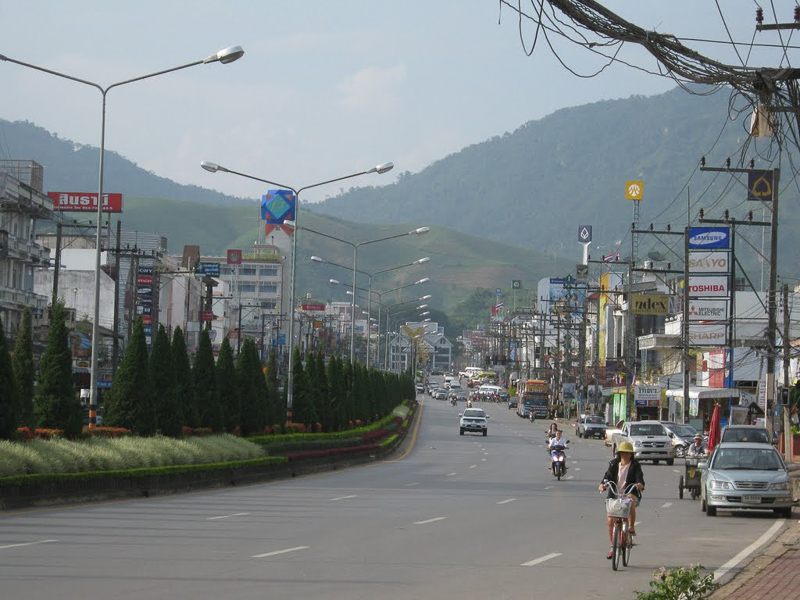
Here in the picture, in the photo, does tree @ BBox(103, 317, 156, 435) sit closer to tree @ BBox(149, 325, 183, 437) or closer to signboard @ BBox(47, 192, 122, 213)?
tree @ BBox(149, 325, 183, 437)

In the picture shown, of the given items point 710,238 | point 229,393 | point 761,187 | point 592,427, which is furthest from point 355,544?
point 592,427

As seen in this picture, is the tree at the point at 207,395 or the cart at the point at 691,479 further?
the tree at the point at 207,395

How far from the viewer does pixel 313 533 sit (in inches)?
763

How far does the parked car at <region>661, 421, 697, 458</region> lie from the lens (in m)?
54.3

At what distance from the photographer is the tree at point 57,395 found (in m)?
28.2

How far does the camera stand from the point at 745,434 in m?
36.1

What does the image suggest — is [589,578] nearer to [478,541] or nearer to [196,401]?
[478,541]

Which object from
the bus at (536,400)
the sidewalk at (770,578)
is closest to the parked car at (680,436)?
the sidewalk at (770,578)

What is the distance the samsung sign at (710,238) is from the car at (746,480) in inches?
1221

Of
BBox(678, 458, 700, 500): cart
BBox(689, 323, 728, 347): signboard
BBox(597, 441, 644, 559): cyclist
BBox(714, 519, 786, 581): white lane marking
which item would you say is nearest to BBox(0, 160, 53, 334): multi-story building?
BBox(689, 323, 728, 347): signboard

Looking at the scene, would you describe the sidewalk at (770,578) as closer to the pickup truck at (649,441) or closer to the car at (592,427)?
the pickup truck at (649,441)

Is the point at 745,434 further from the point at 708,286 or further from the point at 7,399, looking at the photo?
the point at 708,286

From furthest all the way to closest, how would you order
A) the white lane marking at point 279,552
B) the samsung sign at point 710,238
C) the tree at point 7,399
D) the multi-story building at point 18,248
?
the multi-story building at point 18,248 → the samsung sign at point 710,238 → the tree at point 7,399 → the white lane marking at point 279,552

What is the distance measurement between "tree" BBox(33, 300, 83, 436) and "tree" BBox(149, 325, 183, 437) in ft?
15.9
